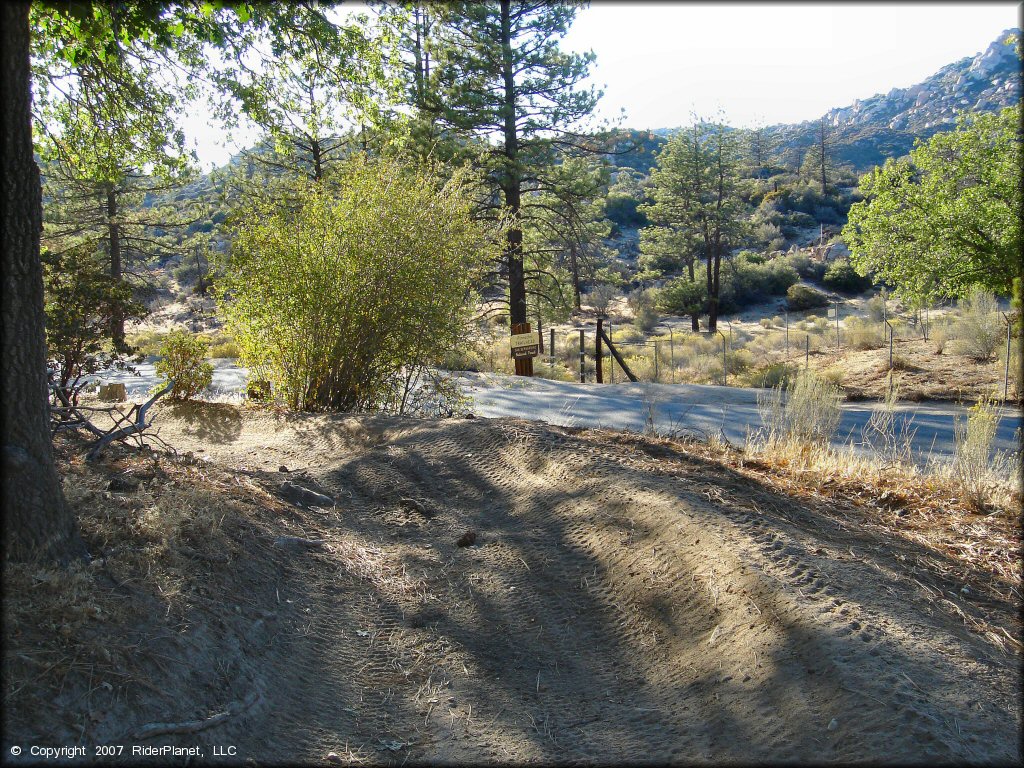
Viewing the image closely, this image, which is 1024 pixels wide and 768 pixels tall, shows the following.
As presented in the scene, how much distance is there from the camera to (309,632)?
3.93 m

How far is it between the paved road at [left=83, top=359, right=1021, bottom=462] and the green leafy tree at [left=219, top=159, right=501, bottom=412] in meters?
1.91

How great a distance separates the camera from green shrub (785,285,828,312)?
4631 cm

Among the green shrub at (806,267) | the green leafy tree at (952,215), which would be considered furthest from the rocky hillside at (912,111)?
the green leafy tree at (952,215)

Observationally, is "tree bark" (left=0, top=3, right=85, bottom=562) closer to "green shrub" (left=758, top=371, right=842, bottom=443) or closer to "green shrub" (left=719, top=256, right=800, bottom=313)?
"green shrub" (left=758, top=371, right=842, bottom=443)

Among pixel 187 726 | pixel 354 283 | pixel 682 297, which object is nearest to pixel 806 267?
pixel 682 297

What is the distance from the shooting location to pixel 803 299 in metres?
46.3

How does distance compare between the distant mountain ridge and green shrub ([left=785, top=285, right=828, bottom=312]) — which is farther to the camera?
the distant mountain ridge

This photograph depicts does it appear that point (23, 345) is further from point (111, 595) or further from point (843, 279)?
point (843, 279)

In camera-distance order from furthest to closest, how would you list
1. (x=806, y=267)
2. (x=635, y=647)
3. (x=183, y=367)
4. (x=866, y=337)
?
(x=806, y=267) < (x=866, y=337) < (x=183, y=367) < (x=635, y=647)

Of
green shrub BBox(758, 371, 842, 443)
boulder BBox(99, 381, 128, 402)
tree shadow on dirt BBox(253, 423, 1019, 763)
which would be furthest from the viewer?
boulder BBox(99, 381, 128, 402)

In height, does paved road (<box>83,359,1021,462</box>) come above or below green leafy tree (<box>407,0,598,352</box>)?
below

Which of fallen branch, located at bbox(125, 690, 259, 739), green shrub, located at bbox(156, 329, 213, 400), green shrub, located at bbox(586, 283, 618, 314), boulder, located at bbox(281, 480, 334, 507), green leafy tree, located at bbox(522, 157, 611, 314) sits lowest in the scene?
fallen branch, located at bbox(125, 690, 259, 739)

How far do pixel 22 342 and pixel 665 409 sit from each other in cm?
1085

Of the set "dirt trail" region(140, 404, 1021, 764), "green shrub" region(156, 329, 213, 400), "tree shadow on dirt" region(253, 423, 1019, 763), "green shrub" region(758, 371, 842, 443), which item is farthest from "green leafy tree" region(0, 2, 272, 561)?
"green shrub" region(156, 329, 213, 400)
